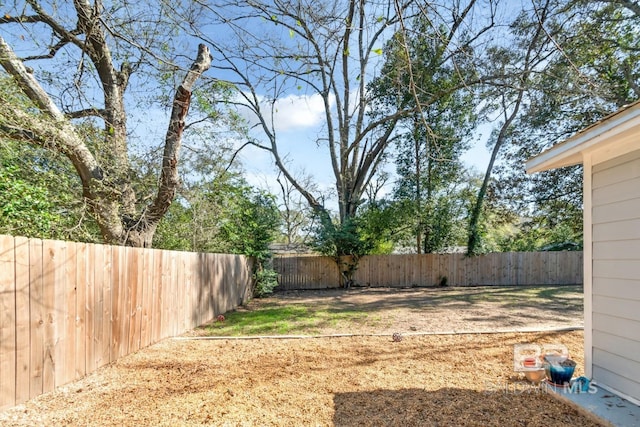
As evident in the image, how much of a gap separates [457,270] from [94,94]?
504 inches

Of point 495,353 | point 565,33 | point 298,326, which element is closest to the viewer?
point 495,353

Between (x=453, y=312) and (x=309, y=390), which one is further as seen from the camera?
(x=453, y=312)

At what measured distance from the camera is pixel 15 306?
2.53 metres

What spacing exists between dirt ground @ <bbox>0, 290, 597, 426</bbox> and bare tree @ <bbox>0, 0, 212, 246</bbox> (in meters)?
2.44

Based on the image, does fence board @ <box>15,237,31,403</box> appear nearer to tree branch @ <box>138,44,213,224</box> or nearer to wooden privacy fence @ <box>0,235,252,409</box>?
wooden privacy fence @ <box>0,235,252,409</box>

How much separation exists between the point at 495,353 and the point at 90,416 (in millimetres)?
4185

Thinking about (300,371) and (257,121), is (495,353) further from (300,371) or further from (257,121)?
(257,121)

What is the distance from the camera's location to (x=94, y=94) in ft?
16.7

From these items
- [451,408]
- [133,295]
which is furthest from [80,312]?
[451,408]

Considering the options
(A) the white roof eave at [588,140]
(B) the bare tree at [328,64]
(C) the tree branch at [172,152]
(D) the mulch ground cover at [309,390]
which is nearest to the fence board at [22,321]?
(D) the mulch ground cover at [309,390]

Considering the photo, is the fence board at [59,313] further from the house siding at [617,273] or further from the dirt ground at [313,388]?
the house siding at [617,273]

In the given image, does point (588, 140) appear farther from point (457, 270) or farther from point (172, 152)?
point (457, 270)

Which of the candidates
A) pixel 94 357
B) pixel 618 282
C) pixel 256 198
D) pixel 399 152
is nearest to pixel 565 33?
pixel 399 152

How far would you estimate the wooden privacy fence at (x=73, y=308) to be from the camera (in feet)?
8.26
